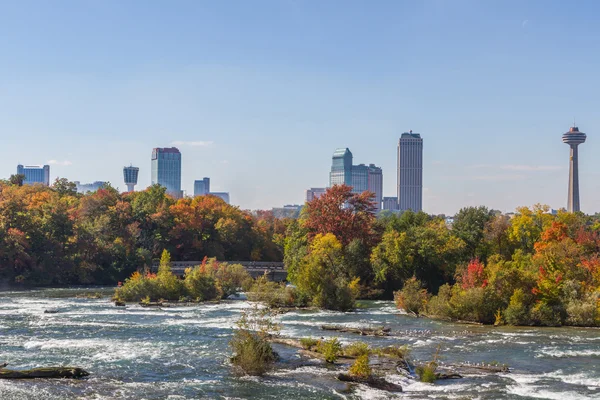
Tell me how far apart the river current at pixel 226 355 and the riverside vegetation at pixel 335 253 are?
3.22m

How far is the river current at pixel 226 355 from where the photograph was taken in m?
33.0

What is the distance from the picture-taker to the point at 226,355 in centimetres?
4150

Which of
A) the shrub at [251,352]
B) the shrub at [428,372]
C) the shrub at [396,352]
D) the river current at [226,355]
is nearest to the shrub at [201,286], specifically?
the river current at [226,355]

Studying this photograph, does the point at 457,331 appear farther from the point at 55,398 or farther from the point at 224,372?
the point at 55,398

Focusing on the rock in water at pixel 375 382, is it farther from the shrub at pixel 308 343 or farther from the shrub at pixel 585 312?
the shrub at pixel 585 312

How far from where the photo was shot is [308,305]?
6638 centimetres

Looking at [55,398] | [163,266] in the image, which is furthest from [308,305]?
[55,398]

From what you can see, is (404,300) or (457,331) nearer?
(457,331)

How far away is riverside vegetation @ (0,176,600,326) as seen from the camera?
5616 cm

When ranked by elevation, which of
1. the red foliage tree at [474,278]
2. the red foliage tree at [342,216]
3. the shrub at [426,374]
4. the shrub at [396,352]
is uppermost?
the red foliage tree at [342,216]

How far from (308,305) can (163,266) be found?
17331 mm

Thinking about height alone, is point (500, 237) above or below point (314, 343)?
above

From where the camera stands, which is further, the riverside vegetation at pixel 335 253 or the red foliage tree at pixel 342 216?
the red foliage tree at pixel 342 216

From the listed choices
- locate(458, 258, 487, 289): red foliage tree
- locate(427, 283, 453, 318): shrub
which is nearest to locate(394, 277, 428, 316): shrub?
locate(427, 283, 453, 318): shrub
